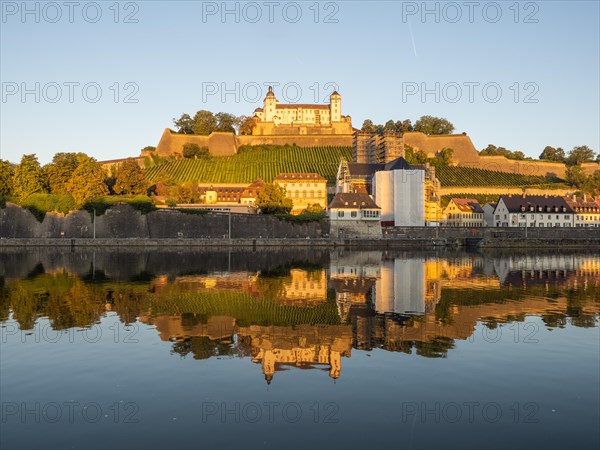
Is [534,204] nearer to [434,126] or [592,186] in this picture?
[592,186]

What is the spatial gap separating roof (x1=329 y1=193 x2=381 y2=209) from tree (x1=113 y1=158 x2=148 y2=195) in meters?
25.7

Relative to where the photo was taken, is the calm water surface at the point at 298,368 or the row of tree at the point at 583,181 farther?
the row of tree at the point at 583,181

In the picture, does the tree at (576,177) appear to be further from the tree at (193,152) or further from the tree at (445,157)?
the tree at (193,152)

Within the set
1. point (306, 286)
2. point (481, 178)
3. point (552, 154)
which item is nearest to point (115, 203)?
point (306, 286)

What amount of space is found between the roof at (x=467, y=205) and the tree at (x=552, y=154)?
54.1 metres

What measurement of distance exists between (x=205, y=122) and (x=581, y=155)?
3312 inches

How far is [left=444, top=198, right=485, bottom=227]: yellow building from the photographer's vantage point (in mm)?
79375

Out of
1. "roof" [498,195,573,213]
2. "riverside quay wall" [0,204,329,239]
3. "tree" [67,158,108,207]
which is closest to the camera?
"riverside quay wall" [0,204,329,239]

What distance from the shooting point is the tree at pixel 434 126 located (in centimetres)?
12594

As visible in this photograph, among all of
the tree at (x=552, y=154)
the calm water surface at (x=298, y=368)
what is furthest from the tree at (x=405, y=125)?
the calm water surface at (x=298, y=368)

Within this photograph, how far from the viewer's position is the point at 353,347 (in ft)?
46.4

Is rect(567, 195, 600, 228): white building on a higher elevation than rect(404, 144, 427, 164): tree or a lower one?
lower

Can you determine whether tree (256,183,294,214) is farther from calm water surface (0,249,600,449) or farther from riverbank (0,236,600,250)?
calm water surface (0,249,600,449)

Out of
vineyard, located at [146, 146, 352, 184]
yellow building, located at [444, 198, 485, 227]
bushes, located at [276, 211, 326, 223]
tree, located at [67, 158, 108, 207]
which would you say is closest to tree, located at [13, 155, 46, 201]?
tree, located at [67, 158, 108, 207]
